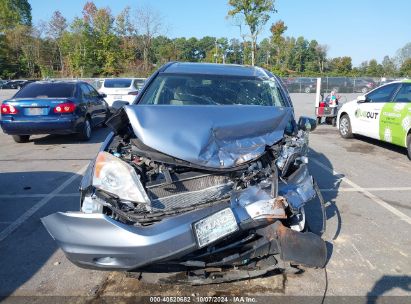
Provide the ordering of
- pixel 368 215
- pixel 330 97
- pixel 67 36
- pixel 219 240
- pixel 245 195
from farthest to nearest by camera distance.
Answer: pixel 67 36 → pixel 330 97 → pixel 368 215 → pixel 245 195 → pixel 219 240

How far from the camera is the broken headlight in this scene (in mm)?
2781

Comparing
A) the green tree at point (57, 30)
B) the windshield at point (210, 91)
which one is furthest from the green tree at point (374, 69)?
the windshield at point (210, 91)

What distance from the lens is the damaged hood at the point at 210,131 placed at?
2.91 m

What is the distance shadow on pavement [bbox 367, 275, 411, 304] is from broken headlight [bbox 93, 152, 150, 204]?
1.98 meters

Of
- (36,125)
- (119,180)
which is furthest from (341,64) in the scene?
(119,180)

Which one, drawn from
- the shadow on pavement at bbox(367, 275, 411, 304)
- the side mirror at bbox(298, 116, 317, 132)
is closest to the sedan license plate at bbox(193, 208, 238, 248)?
the shadow on pavement at bbox(367, 275, 411, 304)

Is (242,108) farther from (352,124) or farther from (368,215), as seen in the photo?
(352,124)

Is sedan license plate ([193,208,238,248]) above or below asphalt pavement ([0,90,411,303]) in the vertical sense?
above

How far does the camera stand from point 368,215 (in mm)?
4719

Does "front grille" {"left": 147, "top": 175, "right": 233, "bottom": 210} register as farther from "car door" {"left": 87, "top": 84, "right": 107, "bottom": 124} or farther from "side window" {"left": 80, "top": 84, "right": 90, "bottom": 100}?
"car door" {"left": 87, "top": 84, "right": 107, "bottom": 124}

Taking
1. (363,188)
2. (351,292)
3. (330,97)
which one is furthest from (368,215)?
(330,97)

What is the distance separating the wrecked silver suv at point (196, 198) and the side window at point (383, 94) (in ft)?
20.1

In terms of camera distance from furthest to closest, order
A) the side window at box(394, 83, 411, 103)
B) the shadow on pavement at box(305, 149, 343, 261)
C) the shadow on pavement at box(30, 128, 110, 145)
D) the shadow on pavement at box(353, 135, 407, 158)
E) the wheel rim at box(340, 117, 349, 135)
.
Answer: the wheel rim at box(340, 117, 349, 135)
the shadow on pavement at box(30, 128, 110, 145)
the shadow on pavement at box(353, 135, 407, 158)
the side window at box(394, 83, 411, 103)
the shadow on pavement at box(305, 149, 343, 261)

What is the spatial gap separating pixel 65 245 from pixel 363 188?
4.74 m
